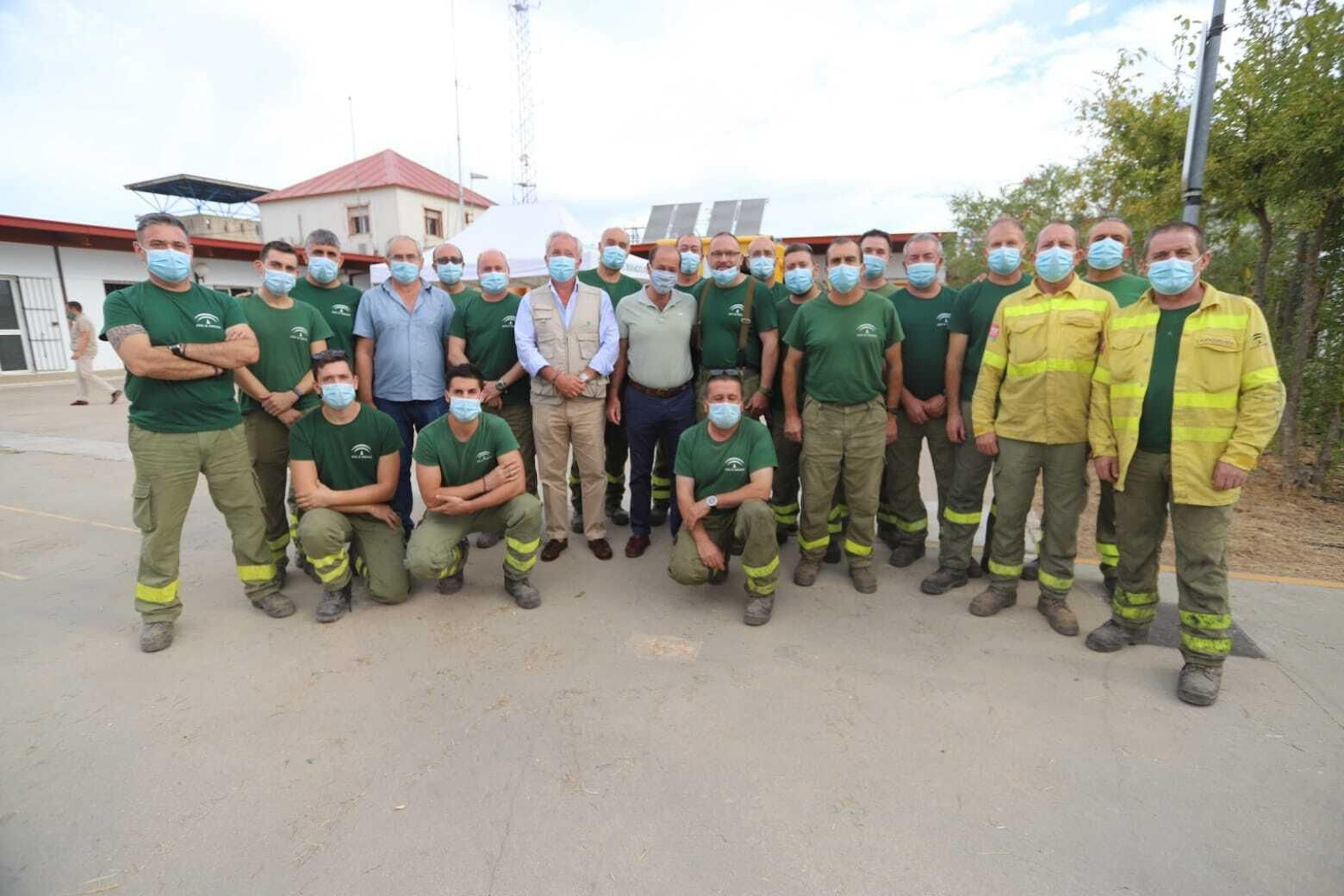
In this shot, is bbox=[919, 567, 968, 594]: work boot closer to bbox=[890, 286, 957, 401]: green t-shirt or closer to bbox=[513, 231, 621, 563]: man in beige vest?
bbox=[890, 286, 957, 401]: green t-shirt

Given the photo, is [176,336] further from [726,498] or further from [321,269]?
[726,498]

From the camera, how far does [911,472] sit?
4.39 meters

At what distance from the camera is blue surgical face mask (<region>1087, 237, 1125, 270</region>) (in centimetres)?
359

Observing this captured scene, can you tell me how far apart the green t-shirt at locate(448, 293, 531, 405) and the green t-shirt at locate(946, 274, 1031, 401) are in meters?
2.81

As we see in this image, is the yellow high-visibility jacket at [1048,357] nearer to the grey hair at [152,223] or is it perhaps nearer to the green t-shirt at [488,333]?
the green t-shirt at [488,333]

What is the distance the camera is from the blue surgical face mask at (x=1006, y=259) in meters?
3.80

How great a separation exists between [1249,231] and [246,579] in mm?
9528

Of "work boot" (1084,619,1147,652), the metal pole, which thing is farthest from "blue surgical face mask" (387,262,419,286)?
the metal pole

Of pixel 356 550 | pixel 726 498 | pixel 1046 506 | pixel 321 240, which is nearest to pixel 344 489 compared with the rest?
pixel 356 550

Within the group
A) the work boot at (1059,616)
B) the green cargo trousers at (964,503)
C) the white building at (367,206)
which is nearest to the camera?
the work boot at (1059,616)

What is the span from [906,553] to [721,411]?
1.67m

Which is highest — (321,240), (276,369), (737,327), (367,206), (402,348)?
(367,206)

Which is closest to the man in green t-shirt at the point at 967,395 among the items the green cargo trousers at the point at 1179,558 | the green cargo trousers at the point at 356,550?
the green cargo trousers at the point at 1179,558

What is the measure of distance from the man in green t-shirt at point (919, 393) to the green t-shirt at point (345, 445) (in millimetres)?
3078
